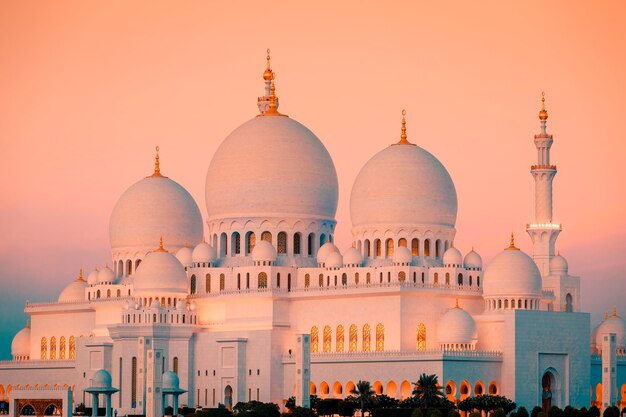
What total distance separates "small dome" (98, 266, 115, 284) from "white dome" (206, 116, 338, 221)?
8.54 meters

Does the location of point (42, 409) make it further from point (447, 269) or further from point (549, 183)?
point (549, 183)

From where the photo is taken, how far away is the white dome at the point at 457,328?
9544cm

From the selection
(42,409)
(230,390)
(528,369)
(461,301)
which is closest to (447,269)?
(461,301)

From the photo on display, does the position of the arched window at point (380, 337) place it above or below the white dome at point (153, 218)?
below

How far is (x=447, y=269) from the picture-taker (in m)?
100

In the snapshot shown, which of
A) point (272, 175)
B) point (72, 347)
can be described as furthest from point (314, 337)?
point (72, 347)

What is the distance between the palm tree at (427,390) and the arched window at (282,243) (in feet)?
59.8

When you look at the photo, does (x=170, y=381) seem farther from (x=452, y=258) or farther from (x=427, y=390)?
(x=452, y=258)

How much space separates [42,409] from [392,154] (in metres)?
26.3

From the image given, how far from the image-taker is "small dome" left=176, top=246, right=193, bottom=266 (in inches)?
4222

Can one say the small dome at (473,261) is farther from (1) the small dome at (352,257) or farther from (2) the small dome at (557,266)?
→ (1) the small dome at (352,257)

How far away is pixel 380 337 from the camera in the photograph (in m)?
97.4

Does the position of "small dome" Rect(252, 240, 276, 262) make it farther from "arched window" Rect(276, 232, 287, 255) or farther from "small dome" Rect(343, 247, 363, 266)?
"small dome" Rect(343, 247, 363, 266)

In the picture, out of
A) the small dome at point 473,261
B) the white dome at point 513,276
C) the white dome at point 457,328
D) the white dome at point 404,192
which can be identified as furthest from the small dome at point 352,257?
the white dome at point 513,276
